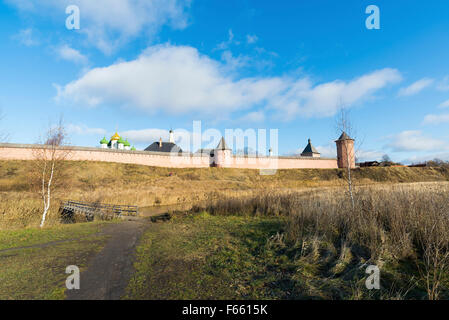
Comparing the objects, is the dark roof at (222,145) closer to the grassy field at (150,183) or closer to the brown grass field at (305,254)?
the grassy field at (150,183)

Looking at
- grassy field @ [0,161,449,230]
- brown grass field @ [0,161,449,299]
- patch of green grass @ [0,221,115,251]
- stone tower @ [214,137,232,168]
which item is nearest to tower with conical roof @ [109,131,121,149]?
grassy field @ [0,161,449,230]

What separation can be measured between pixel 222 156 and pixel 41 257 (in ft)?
136

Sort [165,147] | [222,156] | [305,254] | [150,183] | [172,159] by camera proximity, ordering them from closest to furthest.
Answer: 1. [305,254]
2. [150,183]
3. [172,159]
4. [222,156]
5. [165,147]

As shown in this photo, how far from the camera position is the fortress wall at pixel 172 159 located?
111ft

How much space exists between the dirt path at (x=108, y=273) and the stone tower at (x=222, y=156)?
38.8 metres

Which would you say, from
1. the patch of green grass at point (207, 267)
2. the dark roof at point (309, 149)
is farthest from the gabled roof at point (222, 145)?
the patch of green grass at point (207, 267)

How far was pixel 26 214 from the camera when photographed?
12.9 metres

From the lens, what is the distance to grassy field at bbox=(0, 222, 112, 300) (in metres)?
4.31

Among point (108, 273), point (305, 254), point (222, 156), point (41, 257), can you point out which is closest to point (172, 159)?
point (222, 156)

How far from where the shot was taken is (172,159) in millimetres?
45000

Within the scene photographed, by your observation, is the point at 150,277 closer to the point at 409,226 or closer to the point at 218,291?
the point at 218,291

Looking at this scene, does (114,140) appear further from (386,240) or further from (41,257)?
(386,240)

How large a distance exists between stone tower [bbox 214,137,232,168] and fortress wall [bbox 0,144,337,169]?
241 millimetres

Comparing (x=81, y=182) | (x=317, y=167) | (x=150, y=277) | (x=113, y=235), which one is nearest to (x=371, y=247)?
(x=150, y=277)
